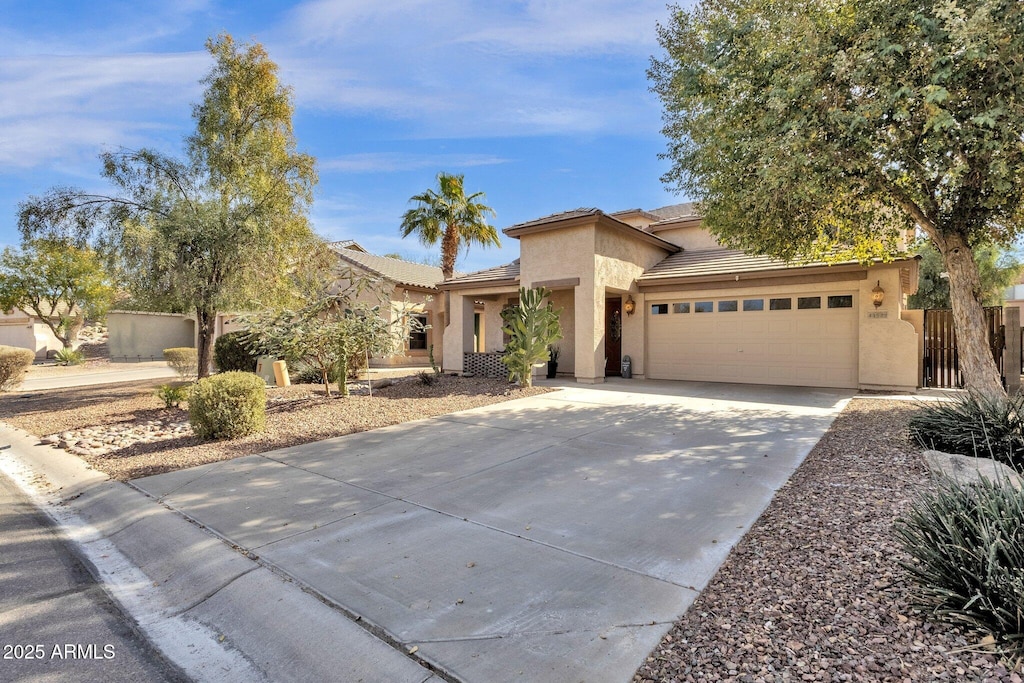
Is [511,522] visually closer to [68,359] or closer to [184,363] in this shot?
[184,363]

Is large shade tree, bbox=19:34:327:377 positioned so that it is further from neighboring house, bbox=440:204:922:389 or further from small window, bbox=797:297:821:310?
small window, bbox=797:297:821:310

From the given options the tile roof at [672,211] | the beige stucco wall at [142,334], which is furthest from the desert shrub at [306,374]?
the beige stucco wall at [142,334]

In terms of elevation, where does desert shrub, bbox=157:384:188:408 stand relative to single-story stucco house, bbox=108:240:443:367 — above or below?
below

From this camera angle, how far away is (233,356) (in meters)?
15.2

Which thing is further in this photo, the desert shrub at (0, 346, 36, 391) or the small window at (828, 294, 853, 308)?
the desert shrub at (0, 346, 36, 391)

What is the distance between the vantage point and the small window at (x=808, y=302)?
12.4 meters

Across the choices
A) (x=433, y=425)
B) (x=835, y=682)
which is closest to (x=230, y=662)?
(x=835, y=682)

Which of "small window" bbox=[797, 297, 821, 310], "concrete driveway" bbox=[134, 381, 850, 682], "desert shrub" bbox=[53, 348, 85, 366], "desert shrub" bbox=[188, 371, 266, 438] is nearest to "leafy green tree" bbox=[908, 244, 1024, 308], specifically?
"small window" bbox=[797, 297, 821, 310]

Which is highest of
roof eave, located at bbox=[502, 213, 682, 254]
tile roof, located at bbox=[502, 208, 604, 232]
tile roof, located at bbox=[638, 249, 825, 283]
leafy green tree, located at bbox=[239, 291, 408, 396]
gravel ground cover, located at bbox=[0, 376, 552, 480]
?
tile roof, located at bbox=[502, 208, 604, 232]

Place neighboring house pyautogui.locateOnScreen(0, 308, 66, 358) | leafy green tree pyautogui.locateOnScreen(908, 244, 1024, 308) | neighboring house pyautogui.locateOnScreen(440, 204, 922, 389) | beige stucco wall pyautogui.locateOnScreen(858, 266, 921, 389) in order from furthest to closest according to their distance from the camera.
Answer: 1. neighboring house pyautogui.locateOnScreen(0, 308, 66, 358)
2. leafy green tree pyautogui.locateOnScreen(908, 244, 1024, 308)
3. neighboring house pyautogui.locateOnScreen(440, 204, 922, 389)
4. beige stucco wall pyautogui.locateOnScreen(858, 266, 921, 389)

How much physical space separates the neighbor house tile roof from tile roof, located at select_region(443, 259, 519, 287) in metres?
4.63

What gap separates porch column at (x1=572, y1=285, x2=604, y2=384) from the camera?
13.2 meters

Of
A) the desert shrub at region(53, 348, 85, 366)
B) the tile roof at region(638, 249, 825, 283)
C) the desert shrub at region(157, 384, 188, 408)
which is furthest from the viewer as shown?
the desert shrub at region(53, 348, 85, 366)

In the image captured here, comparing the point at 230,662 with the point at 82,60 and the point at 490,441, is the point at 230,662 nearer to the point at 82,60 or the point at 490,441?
the point at 490,441
